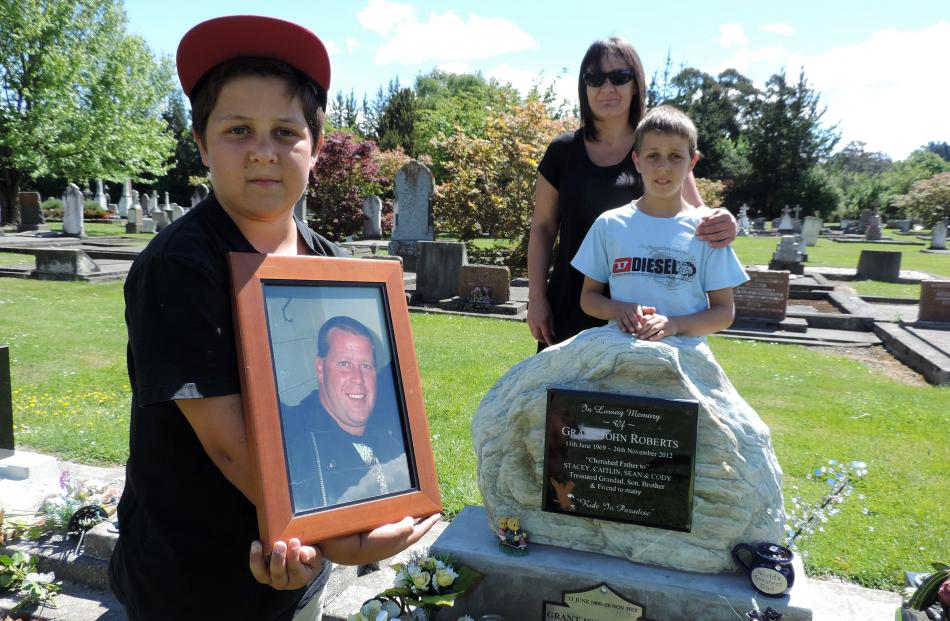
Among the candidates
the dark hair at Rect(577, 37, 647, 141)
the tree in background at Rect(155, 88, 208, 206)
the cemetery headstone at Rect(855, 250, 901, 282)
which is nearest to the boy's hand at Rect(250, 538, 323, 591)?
the dark hair at Rect(577, 37, 647, 141)

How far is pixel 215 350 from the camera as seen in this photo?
45.4 inches

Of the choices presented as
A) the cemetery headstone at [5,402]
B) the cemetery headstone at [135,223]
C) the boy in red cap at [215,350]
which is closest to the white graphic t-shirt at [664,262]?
the boy in red cap at [215,350]

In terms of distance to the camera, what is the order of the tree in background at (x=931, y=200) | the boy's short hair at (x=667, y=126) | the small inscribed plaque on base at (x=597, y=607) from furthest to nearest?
the tree in background at (x=931, y=200) < the small inscribed plaque on base at (x=597, y=607) < the boy's short hair at (x=667, y=126)

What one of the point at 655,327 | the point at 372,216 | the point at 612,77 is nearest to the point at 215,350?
the point at 655,327

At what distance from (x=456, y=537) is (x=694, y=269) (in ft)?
5.05

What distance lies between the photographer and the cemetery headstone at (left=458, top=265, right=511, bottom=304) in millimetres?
11656

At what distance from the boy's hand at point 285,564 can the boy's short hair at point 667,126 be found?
186 centimetres

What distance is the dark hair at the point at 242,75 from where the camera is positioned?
1.23 m

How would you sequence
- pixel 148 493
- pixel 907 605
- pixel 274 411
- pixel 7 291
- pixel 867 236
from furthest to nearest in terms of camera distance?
1. pixel 867 236
2. pixel 7 291
3. pixel 907 605
4. pixel 148 493
5. pixel 274 411

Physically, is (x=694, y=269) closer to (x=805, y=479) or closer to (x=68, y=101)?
(x=805, y=479)

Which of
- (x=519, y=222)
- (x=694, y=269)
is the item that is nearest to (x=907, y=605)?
(x=694, y=269)

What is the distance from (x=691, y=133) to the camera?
2.37m

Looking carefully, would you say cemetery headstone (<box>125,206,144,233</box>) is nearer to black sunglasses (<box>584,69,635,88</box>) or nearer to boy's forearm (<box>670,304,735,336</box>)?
black sunglasses (<box>584,69,635,88</box>)

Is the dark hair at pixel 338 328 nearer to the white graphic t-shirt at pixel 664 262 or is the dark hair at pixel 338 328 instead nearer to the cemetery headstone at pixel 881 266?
the white graphic t-shirt at pixel 664 262
